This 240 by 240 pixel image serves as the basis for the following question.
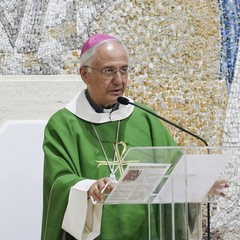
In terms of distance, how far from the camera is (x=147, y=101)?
5605mm

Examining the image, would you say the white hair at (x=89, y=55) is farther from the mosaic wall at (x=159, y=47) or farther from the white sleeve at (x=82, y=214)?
the mosaic wall at (x=159, y=47)

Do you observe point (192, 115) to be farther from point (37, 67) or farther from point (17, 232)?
point (17, 232)

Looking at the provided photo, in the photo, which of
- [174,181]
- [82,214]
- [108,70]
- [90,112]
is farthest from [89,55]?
[174,181]

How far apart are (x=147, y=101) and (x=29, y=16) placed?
38.2 inches

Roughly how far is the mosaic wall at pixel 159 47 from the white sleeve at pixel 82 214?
6.31 feet

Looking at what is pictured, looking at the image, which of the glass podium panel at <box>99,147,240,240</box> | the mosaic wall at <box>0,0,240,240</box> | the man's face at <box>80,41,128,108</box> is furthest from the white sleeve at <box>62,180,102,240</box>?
the mosaic wall at <box>0,0,240,240</box>

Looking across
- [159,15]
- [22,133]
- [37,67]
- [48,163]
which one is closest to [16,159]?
[22,133]

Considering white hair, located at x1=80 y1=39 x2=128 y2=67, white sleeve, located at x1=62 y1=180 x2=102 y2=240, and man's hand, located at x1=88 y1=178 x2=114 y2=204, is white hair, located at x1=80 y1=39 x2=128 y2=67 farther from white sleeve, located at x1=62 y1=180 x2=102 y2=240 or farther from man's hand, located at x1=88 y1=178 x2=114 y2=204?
man's hand, located at x1=88 y1=178 x2=114 y2=204

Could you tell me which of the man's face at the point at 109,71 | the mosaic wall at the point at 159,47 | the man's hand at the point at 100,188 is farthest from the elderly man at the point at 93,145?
the mosaic wall at the point at 159,47

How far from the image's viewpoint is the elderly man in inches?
145

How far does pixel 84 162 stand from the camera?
156 inches

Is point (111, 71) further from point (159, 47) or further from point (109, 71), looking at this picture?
point (159, 47)

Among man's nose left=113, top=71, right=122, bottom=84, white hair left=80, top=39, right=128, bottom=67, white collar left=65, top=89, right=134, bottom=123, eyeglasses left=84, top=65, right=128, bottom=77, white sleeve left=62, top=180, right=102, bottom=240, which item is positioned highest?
white hair left=80, top=39, right=128, bottom=67

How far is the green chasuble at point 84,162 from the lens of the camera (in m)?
3.81
